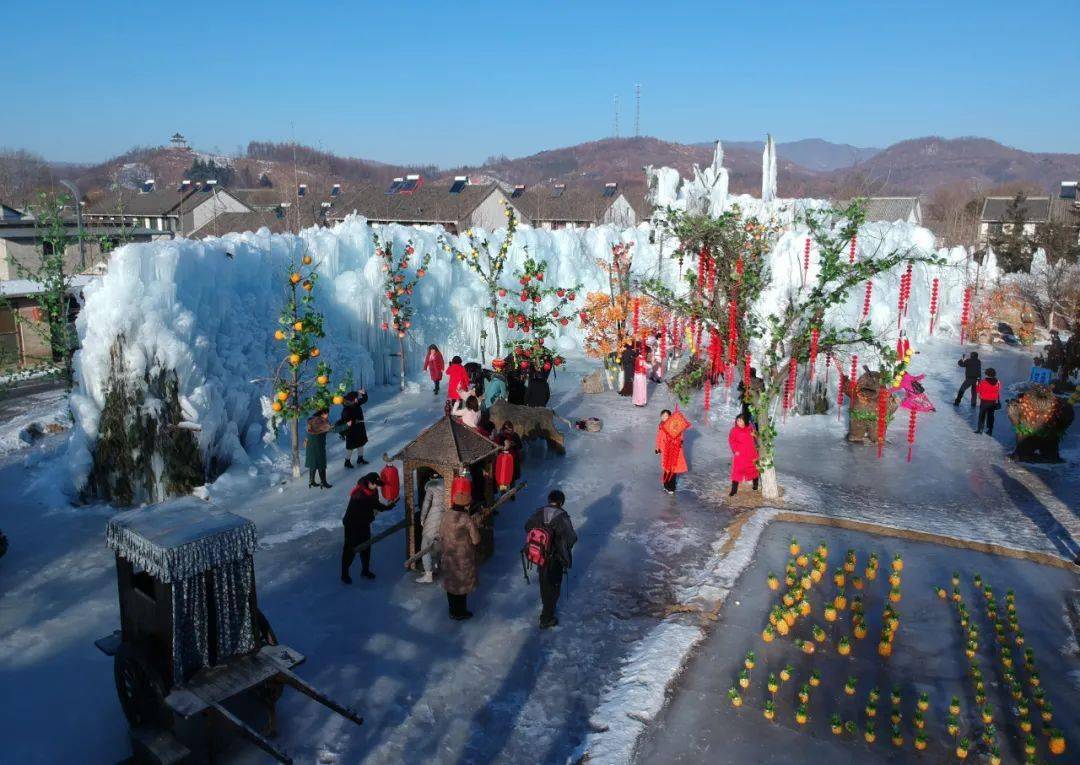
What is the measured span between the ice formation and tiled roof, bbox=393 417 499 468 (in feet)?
13.7

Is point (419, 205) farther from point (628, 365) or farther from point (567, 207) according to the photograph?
point (628, 365)

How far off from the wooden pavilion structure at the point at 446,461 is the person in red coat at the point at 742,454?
3.33 metres

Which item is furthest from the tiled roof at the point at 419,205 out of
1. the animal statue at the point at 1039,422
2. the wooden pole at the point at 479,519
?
the wooden pole at the point at 479,519

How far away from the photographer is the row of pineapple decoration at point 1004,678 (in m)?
4.96

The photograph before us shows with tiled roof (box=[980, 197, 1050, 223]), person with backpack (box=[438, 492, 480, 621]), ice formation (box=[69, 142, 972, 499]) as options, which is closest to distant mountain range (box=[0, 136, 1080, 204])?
tiled roof (box=[980, 197, 1050, 223])

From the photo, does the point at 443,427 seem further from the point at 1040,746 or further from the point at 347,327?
the point at 347,327

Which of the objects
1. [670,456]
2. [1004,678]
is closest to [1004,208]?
[670,456]

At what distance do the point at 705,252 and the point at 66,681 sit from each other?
824cm

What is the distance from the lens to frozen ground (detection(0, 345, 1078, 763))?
17.6ft

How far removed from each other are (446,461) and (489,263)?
39.5ft

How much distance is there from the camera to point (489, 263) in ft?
61.3

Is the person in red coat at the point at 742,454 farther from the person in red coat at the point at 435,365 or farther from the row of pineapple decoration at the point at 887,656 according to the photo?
the person in red coat at the point at 435,365

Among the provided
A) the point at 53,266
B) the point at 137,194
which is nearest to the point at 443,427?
the point at 53,266

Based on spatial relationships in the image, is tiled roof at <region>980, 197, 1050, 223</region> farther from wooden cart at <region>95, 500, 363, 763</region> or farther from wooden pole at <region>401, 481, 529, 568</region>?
wooden cart at <region>95, 500, 363, 763</region>
